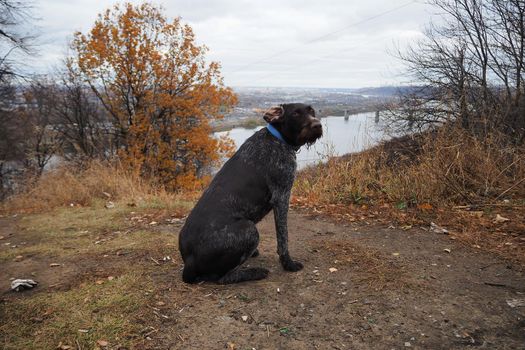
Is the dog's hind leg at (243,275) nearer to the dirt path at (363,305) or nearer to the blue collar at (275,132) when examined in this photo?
the dirt path at (363,305)

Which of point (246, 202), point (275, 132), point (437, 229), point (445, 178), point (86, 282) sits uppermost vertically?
point (275, 132)

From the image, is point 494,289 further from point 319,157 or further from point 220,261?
point 319,157

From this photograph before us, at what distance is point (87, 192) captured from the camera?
8.32m

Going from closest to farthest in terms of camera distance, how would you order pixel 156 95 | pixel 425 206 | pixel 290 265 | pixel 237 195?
pixel 237 195 < pixel 290 265 < pixel 425 206 < pixel 156 95

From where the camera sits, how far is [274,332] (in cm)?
279

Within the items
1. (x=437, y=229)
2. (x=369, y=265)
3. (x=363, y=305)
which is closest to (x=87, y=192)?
(x=369, y=265)

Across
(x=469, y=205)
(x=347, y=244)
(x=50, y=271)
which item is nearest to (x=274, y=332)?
(x=347, y=244)

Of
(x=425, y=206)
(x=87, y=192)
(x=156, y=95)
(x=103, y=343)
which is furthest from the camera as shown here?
(x=156, y=95)

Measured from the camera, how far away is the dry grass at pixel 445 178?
5.63 metres

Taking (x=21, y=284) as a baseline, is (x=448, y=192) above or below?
above

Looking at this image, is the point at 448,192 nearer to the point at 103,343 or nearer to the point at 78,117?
the point at 103,343

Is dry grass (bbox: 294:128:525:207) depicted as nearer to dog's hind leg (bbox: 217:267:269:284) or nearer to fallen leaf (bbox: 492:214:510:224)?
fallen leaf (bbox: 492:214:510:224)

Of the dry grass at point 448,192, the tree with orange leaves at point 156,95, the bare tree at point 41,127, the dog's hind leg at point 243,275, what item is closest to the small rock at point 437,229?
the dry grass at point 448,192

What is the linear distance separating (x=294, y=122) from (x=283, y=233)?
47.8 inches
